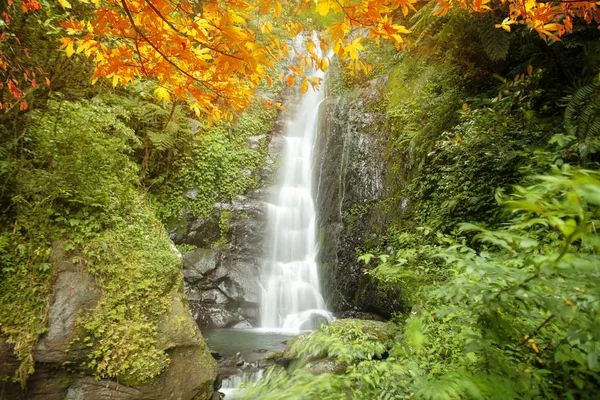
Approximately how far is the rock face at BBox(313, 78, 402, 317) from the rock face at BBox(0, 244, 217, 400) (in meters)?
3.51

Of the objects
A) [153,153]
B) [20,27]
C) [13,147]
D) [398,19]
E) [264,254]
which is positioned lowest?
[264,254]

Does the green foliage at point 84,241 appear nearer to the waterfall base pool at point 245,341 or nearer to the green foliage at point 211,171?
the waterfall base pool at point 245,341

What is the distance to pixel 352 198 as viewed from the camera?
25.3 feet

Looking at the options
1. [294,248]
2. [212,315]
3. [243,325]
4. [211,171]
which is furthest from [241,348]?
[211,171]

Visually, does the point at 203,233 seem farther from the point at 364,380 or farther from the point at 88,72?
the point at 364,380

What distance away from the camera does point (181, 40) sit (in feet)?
7.55

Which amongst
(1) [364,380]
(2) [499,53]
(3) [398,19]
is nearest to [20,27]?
(1) [364,380]

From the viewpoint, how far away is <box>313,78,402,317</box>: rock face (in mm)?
6707

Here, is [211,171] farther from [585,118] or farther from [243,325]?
[585,118]

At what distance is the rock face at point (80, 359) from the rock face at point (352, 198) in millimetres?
3514

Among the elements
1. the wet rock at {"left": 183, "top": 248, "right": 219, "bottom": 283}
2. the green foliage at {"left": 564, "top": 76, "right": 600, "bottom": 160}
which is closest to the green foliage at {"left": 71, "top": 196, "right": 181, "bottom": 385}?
the wet rock at {"left": 183, "top": 248, "right": 219, "bottom": 283}

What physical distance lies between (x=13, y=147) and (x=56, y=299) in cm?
219

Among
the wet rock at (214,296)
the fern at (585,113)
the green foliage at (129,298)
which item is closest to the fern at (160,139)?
the green foliage at (129,298)

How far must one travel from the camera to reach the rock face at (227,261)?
27.7 feet
